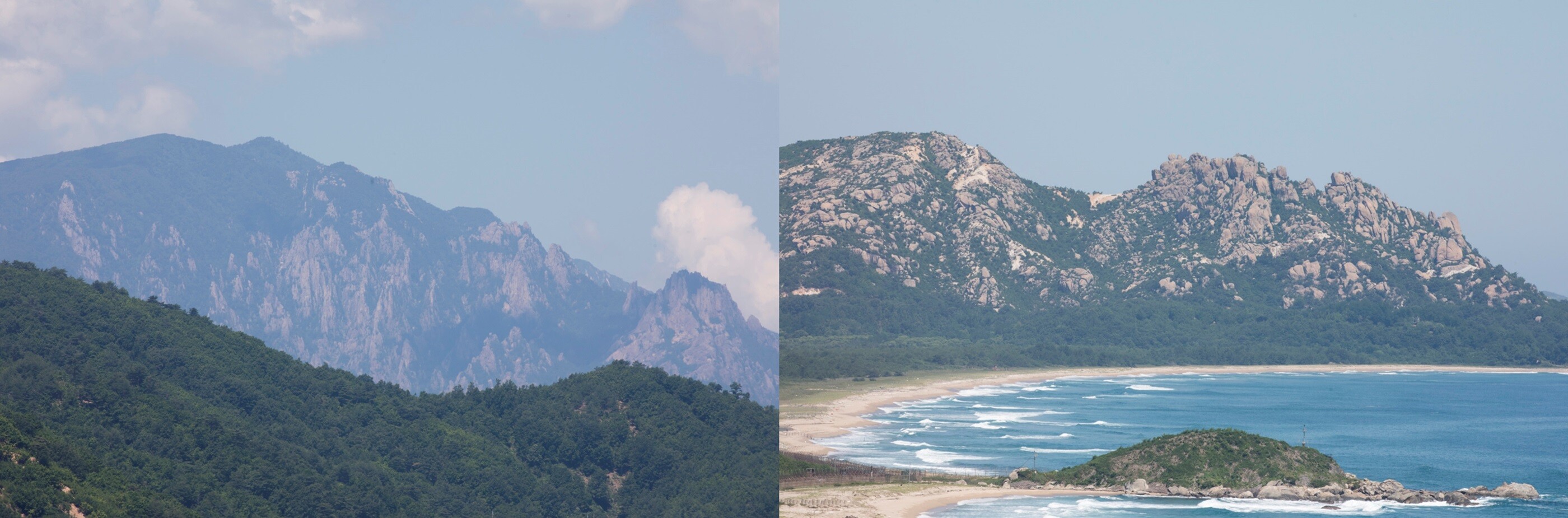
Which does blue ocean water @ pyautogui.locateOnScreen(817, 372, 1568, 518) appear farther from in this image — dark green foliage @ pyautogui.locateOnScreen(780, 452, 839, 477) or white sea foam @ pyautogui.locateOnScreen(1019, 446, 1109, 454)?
dark green foliage @ pyautogui.locateOnScreen(780, 452, 839, 477)

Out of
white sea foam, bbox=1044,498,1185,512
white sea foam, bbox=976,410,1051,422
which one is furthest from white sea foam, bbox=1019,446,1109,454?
white sea foam, bbox=1044,498,1185,512

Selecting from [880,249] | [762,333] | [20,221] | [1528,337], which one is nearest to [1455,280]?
[1528,337]

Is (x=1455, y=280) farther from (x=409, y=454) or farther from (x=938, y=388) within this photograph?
(x=409, y=454)

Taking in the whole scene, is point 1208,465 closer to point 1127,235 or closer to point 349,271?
point 1127,235

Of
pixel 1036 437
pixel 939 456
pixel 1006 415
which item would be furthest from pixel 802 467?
pixel 1006 415

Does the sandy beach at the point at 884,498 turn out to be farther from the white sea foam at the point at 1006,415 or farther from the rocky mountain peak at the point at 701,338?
the rocky mountain peak at the point at 701,338

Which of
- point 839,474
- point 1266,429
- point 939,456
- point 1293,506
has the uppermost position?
point 1266,429
